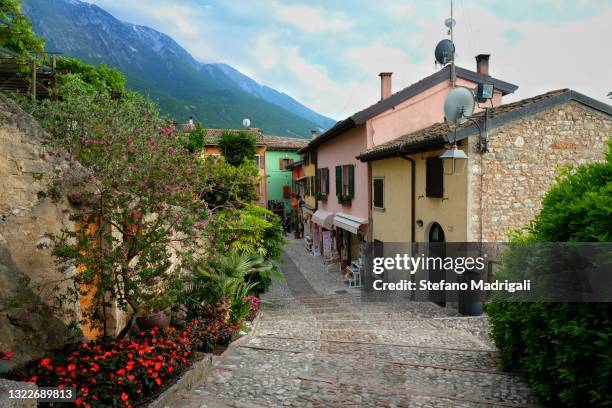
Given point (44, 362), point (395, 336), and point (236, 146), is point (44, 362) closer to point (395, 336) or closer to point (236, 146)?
point (395, 336)

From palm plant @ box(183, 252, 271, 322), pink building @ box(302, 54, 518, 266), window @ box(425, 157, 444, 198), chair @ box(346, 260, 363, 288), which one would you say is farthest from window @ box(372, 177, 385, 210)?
palm plant @ box(183, 252, 271, 322)

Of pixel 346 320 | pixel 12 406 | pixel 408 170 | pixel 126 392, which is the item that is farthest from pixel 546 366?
pixel 408 170

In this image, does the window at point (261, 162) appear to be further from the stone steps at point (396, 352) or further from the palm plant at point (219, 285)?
the stone steps at point (396, 352)

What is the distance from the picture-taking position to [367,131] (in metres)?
17.0

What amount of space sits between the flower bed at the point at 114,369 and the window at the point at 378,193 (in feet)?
37.2

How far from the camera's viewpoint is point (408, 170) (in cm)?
1401

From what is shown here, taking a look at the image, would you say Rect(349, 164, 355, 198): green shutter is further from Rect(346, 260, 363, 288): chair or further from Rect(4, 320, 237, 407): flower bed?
Rect(4, 320, 237, 407): flower bed

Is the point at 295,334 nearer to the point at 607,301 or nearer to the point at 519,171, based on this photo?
the point at 607,301

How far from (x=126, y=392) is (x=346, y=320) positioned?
21.4ft

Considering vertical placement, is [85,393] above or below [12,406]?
below

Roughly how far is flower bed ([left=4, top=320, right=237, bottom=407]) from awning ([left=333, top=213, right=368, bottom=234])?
12467 mm

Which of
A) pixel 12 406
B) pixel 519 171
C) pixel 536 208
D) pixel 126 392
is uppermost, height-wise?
pixel 519 171

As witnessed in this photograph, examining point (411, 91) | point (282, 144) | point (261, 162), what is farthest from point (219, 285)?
point (282, 144)

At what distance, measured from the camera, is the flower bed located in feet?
15.6
